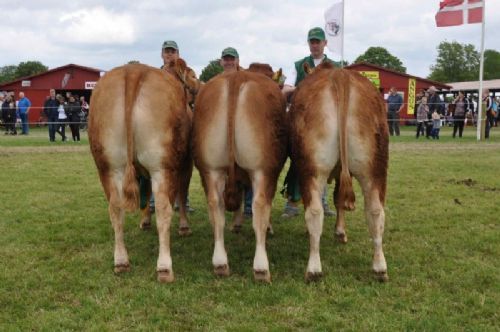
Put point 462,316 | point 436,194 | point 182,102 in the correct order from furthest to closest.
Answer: point 436,194, point 182,102, point 462,316

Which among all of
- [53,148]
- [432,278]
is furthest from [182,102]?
[53,148]

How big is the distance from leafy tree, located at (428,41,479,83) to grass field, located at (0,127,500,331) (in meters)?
84.9

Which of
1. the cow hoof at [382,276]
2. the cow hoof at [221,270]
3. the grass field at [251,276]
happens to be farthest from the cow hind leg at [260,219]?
the cow hoof at [382,276]

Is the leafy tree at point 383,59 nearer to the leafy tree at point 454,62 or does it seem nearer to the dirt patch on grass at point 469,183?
the leafy tree at point 454,62

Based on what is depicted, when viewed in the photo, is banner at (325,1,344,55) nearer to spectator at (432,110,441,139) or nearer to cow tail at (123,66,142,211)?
spectator at (432,110,441,139)

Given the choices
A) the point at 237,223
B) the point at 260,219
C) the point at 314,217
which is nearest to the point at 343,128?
the point at 314,217

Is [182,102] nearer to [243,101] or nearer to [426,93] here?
[243,101]

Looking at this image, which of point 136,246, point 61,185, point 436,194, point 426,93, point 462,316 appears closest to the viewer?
point 462,316

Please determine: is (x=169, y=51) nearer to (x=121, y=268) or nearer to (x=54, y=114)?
(x=121, y=268)

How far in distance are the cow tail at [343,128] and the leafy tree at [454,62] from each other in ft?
288

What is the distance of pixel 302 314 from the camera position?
3.71m

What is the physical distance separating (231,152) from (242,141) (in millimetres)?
137

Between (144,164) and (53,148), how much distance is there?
547 inches

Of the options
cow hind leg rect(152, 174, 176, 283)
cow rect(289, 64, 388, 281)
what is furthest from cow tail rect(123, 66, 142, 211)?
cow rect(289, 64, 388, 281)
